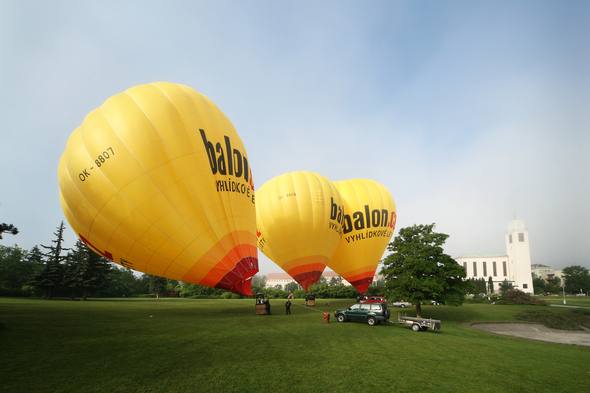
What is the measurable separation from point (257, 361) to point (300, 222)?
16.3 metres

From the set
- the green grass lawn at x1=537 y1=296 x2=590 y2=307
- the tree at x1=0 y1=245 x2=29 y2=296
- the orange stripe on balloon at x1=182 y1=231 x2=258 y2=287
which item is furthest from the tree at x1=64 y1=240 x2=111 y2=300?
the green grass lawn at x1=537 y1=296 x2=590 y2=307

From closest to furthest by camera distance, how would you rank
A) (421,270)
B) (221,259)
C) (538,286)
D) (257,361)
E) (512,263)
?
(257,361)
(221,259)
(421,270)
(538,286)
(512,263)

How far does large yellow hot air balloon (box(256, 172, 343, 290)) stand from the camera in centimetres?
2805

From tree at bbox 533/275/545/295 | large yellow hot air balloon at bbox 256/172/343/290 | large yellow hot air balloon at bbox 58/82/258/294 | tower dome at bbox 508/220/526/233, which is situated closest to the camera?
large yellow hot air balloon at bbox 58/82/258/294

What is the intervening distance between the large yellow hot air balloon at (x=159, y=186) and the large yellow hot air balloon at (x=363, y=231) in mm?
16130

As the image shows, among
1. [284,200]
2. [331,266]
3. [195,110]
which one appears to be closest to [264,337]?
[195,110]

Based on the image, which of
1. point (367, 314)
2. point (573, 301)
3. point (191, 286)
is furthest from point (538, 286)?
point (367, 314)

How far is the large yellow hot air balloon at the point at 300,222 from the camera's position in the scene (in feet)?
92.0

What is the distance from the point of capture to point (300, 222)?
91.4ft

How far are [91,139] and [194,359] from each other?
11.1 m

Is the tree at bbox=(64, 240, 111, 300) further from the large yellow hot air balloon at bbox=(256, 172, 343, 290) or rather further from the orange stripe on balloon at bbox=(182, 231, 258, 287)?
the orange stripe on balloon at bbox=(182, 231, 258, 287)

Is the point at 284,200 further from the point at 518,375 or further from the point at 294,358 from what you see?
the point at 518,375

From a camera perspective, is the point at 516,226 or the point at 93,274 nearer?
the point at 93,274

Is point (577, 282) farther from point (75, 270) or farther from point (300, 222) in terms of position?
point (75, 270)
